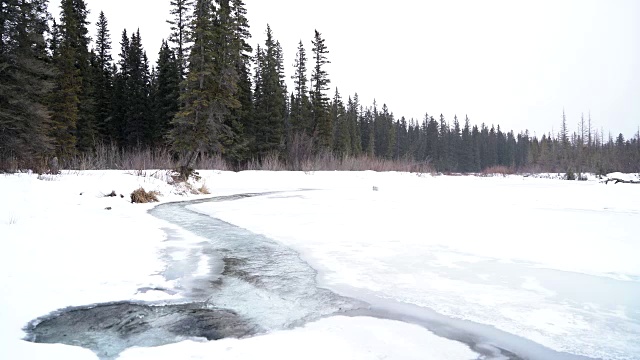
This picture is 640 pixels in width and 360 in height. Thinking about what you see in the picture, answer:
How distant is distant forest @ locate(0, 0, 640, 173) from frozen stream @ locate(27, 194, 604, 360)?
884 cm

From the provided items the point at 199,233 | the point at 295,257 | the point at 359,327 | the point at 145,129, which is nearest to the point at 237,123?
the point at 145,129

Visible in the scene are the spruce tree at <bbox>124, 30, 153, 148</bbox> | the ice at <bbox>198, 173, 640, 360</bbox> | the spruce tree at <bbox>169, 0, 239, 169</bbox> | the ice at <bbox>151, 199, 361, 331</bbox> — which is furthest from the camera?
the spruce tree at <bbox>124, 30, 153, 148</bbox>

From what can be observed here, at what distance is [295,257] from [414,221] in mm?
3244

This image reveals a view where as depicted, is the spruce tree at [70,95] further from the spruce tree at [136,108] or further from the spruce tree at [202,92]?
the spruce tree at [202,92]

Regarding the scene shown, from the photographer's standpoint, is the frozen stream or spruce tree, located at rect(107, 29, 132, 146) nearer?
the frozen stream

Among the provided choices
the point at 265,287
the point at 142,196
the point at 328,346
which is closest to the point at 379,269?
the point at 265,287

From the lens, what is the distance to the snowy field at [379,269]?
94.8 inches

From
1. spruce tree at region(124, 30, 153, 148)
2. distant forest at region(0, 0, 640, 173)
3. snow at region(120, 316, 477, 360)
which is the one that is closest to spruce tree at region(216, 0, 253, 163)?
distant forest at region(0, 0, 640, 173)

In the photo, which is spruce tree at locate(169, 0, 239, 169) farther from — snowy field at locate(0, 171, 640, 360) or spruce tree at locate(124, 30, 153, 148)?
spruce tree at locate(124, 30, 153, 148)

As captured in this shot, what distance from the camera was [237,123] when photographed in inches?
1225

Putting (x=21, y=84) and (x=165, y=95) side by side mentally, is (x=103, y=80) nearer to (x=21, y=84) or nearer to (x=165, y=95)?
(x=165, y=95)

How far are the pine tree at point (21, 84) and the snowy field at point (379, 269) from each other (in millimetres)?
10018

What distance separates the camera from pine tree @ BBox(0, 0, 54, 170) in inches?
631

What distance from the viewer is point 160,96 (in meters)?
31.8
